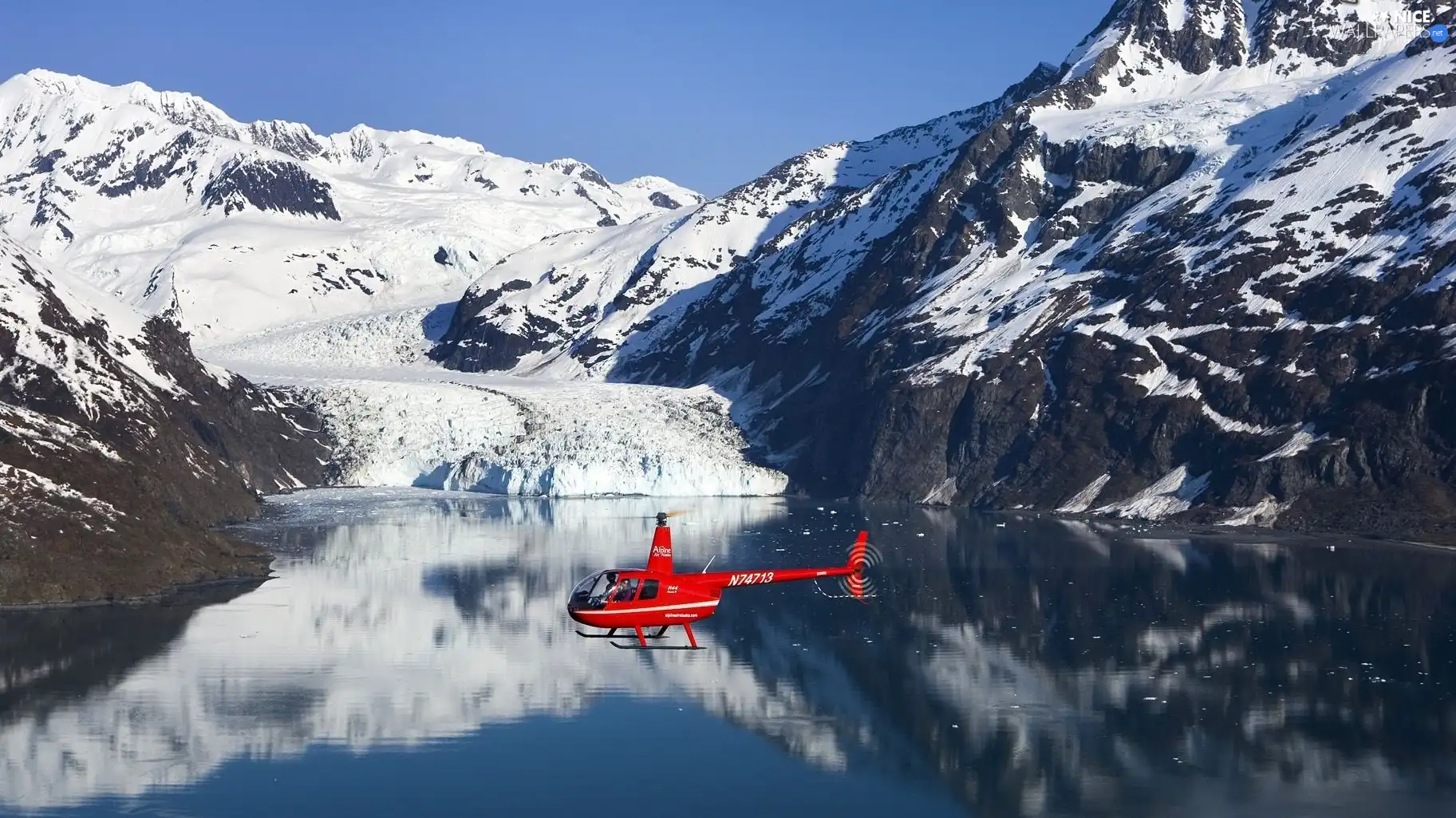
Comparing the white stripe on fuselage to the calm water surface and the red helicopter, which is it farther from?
the calm water surface

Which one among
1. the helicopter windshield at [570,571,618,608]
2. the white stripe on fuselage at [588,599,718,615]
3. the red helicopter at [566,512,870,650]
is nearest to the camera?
the helicopter windshield at [570,571,618,608]

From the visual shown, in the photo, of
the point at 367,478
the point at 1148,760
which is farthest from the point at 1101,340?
the point at 1148,760

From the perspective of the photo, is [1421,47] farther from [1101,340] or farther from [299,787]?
[299,787]

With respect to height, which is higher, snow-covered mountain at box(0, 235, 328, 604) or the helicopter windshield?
snow-covered mountain at box(0, 235, 328, 604)

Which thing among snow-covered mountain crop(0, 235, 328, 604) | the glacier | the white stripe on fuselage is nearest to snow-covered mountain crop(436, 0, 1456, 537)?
the glacier

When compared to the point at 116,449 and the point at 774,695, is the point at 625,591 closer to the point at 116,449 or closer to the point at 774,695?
the point at 774,695

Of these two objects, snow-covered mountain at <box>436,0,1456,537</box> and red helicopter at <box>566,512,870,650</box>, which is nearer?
red helicopter at <box>566,512,870,650</box>
